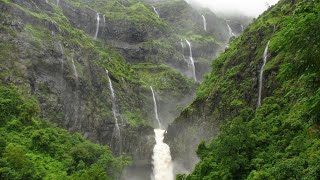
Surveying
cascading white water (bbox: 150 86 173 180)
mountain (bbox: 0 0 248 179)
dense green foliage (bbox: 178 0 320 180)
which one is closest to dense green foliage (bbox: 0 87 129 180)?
mountain (bbox: 0 0 248 179)

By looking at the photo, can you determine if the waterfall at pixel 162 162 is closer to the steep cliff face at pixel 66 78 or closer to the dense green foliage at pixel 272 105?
the steep cliff face at pixel 66 78

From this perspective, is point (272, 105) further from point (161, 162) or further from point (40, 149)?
point (161, 162)

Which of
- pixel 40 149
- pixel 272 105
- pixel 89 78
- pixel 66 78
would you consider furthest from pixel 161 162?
pixel 272 105

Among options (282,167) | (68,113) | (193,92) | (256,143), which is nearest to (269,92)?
(256,143)

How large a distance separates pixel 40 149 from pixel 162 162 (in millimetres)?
20526

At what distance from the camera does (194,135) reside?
4622cm

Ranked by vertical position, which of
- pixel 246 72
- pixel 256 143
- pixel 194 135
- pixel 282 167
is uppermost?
pixel 246 72

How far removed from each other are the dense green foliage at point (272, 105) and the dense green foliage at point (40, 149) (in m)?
11.5

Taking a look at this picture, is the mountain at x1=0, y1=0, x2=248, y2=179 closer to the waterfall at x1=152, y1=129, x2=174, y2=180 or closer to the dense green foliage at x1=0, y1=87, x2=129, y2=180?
the dense green foliage at x1=0, y1=87, x2=129, y2=180

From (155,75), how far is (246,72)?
138ft

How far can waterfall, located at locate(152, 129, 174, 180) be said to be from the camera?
173 ft

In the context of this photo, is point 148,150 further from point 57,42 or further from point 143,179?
point 57,42

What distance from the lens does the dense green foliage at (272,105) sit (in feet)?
44.2

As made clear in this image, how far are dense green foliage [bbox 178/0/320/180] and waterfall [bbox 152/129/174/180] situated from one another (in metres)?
11.2
